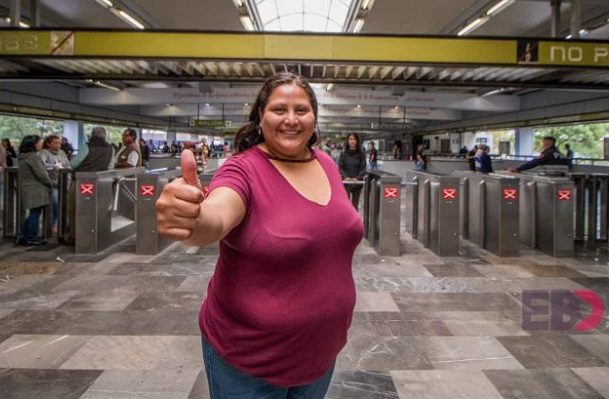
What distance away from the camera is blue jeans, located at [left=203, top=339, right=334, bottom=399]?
1.18 meters

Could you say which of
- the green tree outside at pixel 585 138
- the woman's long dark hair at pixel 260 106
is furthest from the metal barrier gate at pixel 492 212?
the green tree outside at pixel 585 138

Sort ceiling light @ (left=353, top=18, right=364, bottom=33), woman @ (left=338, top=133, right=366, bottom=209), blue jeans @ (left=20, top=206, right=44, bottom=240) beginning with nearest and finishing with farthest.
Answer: blue jeans @ (left=20, top=206, right=44, bottom=240), woman @ (left=338, top=133, right=366, bottom=209), ceiling light @ (left=353, top=18, right=364, bottom=33)

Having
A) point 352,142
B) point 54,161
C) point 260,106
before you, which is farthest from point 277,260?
point 54,161

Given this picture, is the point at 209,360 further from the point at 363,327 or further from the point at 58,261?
the point at 58,261

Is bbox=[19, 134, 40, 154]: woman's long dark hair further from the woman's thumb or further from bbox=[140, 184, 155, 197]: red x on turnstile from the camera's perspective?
the woman's thumb

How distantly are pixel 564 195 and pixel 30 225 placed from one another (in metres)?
7.29

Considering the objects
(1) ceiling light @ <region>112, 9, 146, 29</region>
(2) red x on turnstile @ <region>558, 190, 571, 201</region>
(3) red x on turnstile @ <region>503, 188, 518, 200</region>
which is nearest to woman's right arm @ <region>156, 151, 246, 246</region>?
(3) red x on turnstile @ <region>503, 188, 518, 200</region>

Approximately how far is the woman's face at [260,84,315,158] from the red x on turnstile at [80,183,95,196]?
205 inches

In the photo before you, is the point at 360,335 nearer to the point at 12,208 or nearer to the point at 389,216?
the point at 389,216

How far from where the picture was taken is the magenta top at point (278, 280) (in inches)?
43.1

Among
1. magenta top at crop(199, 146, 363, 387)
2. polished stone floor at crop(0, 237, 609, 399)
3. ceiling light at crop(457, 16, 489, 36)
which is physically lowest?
polished stone floor at crop(0, 237, 609, 399)

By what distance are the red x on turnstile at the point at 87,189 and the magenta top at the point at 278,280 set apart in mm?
5200

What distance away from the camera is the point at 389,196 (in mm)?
6129

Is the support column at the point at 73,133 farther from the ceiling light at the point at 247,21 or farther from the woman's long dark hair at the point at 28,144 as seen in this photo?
the woman's long dark hair at the point at 28,144
